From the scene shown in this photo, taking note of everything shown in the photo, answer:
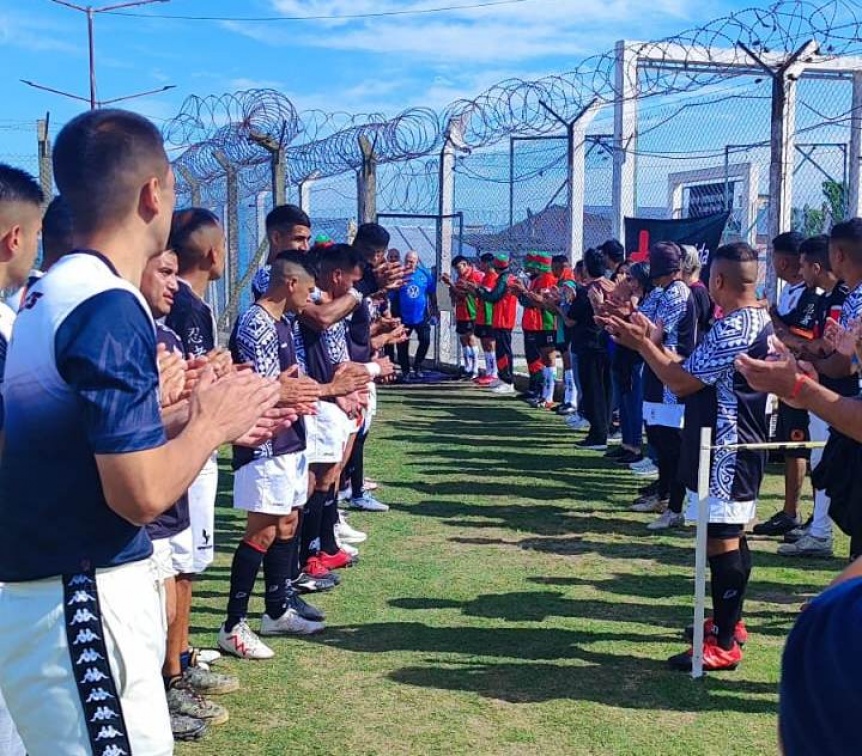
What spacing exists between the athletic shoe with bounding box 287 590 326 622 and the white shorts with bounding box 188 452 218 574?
1.11 metres

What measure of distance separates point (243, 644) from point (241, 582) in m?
0.31

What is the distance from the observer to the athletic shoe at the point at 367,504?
27.7 feet

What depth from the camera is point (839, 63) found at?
42.1ft

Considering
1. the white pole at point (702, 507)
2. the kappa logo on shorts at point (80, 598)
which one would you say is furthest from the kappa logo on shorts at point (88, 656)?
the white pole at point (702, 507)

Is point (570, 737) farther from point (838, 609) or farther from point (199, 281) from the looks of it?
point (838, 609)

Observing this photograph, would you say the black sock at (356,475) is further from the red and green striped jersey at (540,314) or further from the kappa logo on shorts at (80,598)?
the red and green striped jersey at (540,314)

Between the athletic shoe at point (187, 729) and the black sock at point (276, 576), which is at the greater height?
the black sock at point (276, 576)

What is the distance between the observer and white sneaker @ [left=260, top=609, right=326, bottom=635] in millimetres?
5508

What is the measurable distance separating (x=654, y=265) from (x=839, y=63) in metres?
6.69

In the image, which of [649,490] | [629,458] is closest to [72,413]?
[649,490]

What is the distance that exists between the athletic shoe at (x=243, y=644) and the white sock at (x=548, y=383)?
9.85 m

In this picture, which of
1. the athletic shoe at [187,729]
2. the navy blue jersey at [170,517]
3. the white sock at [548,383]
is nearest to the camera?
the navy blue jersey at [170,517]

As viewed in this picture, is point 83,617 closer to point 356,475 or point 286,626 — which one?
point 286,626

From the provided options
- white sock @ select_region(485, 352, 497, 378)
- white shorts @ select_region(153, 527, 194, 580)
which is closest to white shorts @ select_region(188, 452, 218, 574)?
white shorts @ select_region(153, 527, 194, 580)
